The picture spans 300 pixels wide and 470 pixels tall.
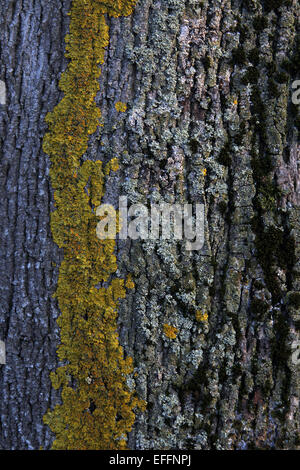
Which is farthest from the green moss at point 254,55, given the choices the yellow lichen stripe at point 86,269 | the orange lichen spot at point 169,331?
the orange lichen spot at point 169,331

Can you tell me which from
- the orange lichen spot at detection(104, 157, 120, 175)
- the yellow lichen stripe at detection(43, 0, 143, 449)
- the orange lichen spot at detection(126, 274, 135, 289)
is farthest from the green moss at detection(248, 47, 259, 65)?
the orange lichen spot at detection(126, 274, 135, 289)

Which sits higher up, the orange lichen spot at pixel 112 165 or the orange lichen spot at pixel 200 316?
the orange lichen spot at pixel 112 165

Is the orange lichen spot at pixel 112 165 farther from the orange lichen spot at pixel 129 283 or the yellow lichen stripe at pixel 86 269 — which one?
the orange lichen spot at pixel 129 283

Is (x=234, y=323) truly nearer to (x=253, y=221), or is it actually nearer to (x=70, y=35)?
(x=253, y=221)

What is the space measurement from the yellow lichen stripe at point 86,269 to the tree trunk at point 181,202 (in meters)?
0.04

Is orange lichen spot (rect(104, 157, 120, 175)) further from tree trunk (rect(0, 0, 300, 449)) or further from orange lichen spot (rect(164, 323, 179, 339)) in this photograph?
orange lichen spot (rect(164, 323, 179, 339))

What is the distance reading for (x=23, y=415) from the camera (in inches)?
68.5

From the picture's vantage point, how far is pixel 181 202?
67.7 inches

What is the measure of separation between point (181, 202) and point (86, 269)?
1.56ft

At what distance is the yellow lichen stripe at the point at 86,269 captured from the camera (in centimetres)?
168

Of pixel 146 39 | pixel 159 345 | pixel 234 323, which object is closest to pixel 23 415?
pixel 159 345

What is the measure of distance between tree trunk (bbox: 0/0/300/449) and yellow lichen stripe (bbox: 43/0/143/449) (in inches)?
1.7

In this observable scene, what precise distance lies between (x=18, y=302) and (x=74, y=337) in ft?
0.93

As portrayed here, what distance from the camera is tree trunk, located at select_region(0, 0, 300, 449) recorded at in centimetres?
170
